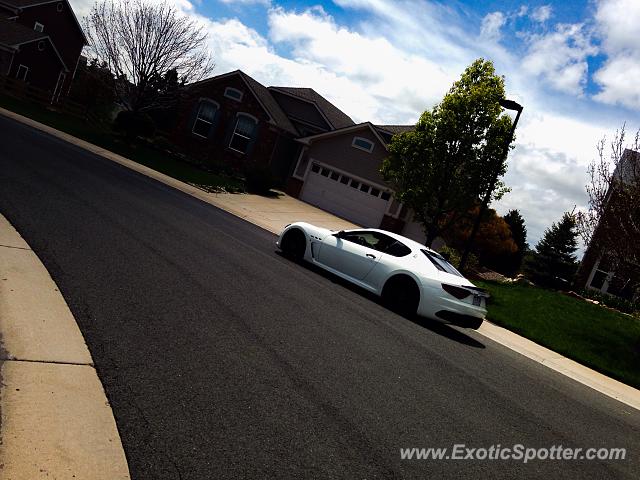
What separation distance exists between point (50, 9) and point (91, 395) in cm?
4809

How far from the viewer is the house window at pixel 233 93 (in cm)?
3148

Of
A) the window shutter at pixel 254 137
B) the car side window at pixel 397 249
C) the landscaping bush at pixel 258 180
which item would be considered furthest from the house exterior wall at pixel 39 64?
the car side window at pixel 397 249

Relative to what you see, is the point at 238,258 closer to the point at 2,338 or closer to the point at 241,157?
the point at 2,338

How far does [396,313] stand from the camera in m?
8.81

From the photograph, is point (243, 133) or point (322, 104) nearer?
point (243, 133)

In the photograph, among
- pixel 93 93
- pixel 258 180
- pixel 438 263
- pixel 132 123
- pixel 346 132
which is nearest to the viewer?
pixel 438 263

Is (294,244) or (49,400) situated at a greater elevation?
(294,244)

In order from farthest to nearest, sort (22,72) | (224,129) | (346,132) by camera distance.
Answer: (22,72), (224,129), (346,132)

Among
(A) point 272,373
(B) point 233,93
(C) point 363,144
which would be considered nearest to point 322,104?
(B) point 233,93

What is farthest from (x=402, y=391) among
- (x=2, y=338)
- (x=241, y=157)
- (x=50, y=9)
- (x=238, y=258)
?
(x=50, y=9)

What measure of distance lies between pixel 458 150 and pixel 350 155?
1328cm

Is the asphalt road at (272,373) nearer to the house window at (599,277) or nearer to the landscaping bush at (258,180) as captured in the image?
the landscaping bush at (258,180)

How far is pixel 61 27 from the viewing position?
42938 mm

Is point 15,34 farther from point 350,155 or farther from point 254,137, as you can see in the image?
point 350,155
